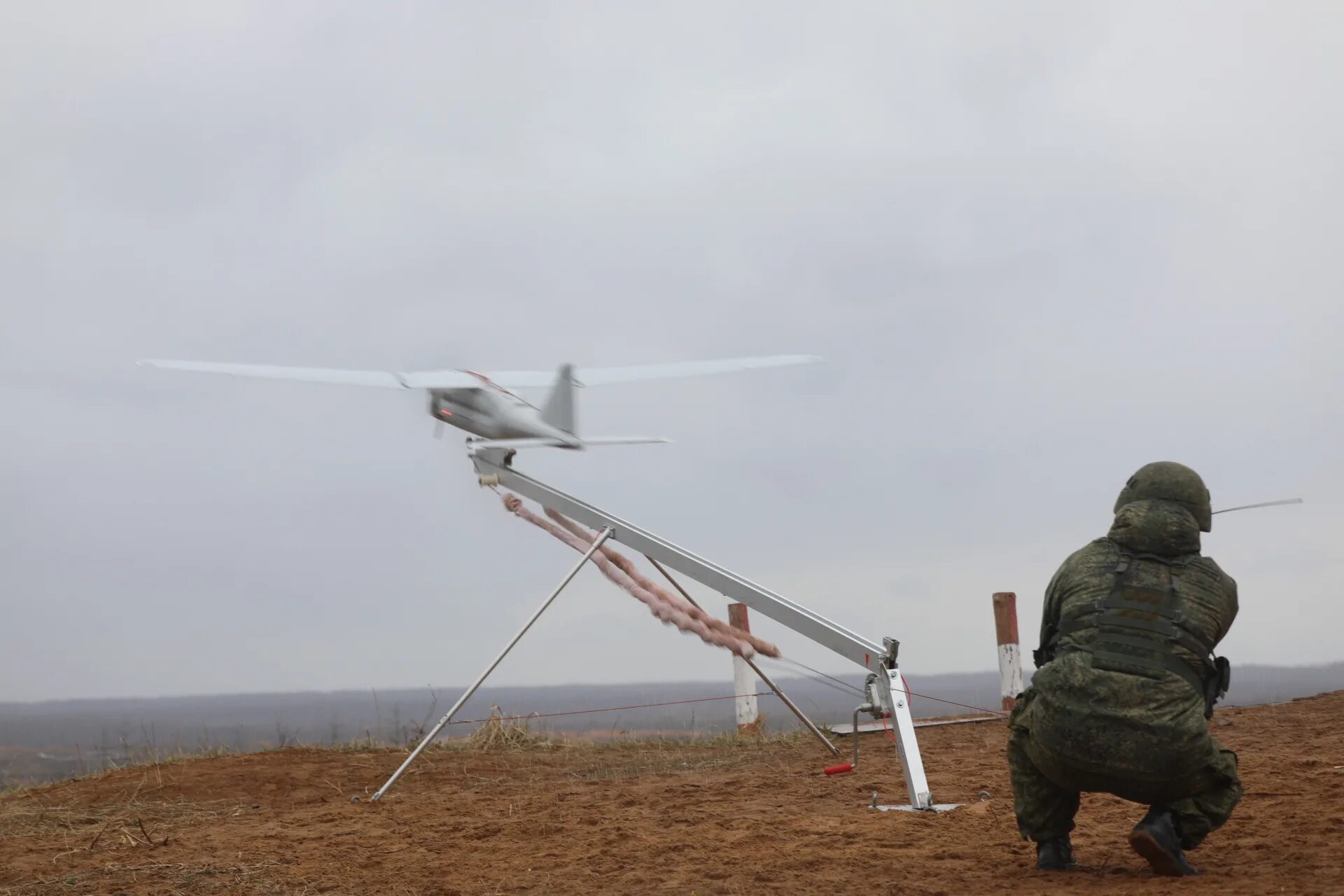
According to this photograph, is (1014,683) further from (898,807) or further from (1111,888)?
(1111,888)

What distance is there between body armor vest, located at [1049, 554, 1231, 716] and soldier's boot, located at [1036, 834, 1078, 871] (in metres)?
1.03

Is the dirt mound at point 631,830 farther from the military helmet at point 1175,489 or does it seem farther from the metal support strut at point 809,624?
the military helmet at point 1175,489

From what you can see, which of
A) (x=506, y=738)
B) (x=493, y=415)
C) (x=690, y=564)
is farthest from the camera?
(x=506, y=738)

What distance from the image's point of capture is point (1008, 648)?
15.5 metres

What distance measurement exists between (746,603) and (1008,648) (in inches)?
294

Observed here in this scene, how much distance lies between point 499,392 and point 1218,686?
22.3 ft

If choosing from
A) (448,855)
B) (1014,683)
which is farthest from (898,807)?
(1014,683)

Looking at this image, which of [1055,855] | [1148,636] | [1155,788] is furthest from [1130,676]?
[1055,855]

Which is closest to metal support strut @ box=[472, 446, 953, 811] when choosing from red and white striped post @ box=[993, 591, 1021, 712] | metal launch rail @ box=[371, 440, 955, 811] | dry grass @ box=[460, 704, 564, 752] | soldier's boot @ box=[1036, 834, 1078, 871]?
metal launch rail @ box=[371, 440, 955, 811]

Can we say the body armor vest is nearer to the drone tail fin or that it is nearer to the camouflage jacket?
the camouflage jacket

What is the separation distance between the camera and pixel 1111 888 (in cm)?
559

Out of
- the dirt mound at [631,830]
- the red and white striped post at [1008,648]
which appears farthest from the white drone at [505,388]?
the red and white striped post at [1008,648]

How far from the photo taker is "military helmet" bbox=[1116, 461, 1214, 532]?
6.14 metres

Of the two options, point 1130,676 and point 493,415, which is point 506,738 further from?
point 1130,676
